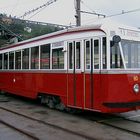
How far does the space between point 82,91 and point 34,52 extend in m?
4.24

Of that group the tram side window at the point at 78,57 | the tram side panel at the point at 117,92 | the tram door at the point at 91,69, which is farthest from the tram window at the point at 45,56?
the tram side panel at the point at 117,92

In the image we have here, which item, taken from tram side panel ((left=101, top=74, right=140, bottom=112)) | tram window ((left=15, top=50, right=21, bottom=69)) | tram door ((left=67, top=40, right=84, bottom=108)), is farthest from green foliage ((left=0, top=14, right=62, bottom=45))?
tram side panel ((left=101, top=74, right=140, bottom=112))

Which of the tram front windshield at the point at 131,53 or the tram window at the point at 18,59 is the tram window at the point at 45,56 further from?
the tram front windshield at the point at 131,53

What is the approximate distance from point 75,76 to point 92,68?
95cm

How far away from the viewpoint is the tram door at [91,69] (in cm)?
1082

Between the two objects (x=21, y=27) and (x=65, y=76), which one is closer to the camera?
(x=65, y=76)

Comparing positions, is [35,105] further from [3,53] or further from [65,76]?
[3,53]

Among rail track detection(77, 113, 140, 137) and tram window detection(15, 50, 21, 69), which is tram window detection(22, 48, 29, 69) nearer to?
tram window detection(15, 50, 21, 69)

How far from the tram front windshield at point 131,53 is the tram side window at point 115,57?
231 mm

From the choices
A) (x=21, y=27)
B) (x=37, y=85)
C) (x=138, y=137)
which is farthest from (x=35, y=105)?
(x=21, y=27)

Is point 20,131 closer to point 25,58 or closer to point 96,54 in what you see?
point 96,54

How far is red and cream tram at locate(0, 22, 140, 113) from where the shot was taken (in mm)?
10492

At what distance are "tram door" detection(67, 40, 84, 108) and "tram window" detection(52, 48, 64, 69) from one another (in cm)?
53

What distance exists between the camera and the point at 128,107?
10.5m
